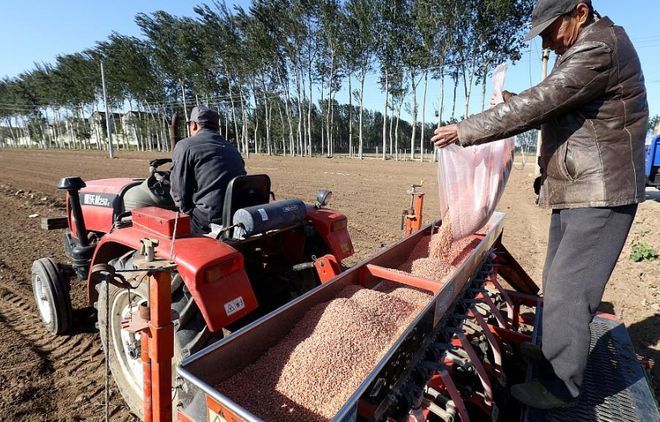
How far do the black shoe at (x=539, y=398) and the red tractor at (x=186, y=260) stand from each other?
109 cm

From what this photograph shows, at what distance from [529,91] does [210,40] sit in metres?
35.4

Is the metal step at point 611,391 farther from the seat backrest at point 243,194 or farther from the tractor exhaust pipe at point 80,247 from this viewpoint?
the tractor exhaust pipe at point 80,247

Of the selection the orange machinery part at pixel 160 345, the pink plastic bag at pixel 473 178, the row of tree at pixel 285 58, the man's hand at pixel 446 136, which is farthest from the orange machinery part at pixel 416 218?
the row of tree at pixel 285 58

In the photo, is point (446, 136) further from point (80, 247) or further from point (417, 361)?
point (80, 247)

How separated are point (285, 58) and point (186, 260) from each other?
32.5 m

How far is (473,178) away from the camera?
2.37 metres

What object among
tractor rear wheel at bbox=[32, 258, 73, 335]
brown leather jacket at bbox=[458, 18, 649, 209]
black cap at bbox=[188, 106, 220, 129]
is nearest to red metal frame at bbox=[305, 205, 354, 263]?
black cap at bbox=[188, 106, 220, 129]

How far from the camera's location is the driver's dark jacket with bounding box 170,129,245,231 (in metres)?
2.56

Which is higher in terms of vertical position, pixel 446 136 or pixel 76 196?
pixel 446 136

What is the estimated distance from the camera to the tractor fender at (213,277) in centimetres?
169

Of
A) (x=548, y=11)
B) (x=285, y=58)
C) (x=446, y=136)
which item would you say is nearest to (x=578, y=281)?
(x=446, y=136)

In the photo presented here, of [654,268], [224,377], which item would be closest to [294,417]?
[224,377]

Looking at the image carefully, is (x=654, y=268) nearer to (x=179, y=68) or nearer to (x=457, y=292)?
(x=457, y=292)

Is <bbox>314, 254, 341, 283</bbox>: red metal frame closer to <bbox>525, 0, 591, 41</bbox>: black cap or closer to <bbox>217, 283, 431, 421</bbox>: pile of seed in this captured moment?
<bbox>217, 283, 431, 421</bbox>: pile of seed
